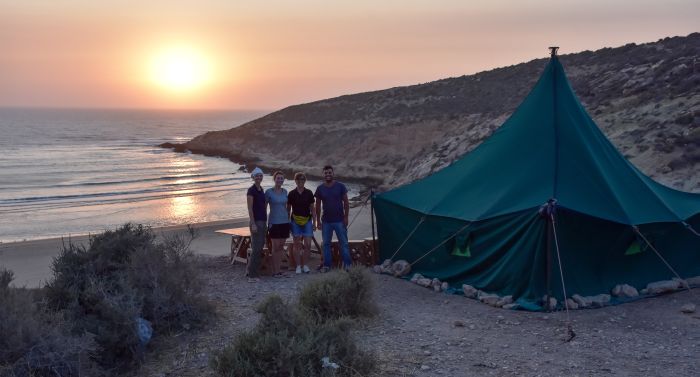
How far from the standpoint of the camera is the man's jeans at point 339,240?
9.93 metres

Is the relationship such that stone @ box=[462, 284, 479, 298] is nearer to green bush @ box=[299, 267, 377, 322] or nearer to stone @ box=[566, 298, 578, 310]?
stone @ box=[566, 298, 578, 310]

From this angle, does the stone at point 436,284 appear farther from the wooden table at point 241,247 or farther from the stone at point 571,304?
the wooden table at point 241,247

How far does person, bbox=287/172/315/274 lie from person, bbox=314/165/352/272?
141 millimetres

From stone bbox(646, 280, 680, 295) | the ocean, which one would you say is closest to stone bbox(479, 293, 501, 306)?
stone bbox(646, 280, 680, 295)

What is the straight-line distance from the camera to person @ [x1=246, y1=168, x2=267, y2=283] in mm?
9492

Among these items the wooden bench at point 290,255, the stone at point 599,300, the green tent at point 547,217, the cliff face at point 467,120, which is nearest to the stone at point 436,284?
the green tent at point 547,217

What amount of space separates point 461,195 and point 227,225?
1149cm

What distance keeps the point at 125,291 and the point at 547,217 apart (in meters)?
4.76

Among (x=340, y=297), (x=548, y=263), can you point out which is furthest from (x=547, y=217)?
(x=340, y=297)

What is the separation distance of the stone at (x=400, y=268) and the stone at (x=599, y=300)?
2643 millimetres

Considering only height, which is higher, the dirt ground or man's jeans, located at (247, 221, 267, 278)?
man's jeans, located at (247, 221, 267, 278)

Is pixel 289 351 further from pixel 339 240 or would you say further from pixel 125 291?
pixel 339 240

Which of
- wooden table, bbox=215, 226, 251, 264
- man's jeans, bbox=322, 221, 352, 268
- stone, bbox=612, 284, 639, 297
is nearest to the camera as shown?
stone, bbox=612, 284, 639, 297

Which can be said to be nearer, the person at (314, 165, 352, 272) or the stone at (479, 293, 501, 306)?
the stone at (479, 293, 501, 306)
